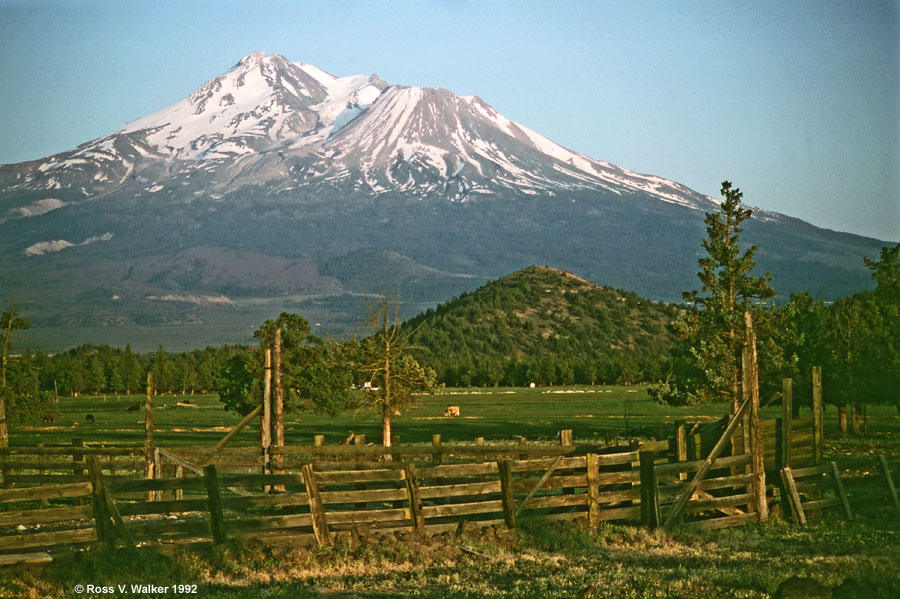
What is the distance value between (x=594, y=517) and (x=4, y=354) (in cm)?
3546

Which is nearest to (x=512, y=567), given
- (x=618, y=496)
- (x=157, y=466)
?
(x=618, y=496)

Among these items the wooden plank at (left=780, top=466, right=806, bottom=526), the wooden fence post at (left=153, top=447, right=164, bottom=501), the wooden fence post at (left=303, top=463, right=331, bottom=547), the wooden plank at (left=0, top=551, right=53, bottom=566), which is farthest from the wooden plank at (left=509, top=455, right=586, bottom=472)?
the wooden fence post at (left=153, top=447, right=164, bottom=501)

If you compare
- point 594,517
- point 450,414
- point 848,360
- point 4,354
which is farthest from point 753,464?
point 450,414

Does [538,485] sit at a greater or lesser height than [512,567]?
greater

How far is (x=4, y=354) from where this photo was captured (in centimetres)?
4512

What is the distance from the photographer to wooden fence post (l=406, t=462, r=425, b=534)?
605 inches

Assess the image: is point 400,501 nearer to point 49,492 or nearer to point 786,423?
point 49,492

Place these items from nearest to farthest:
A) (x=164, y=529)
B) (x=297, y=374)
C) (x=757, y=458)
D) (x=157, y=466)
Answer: (x=164, y=529)
(x=757, y=458)
(x=157, y=466)
(x=297, y=374)

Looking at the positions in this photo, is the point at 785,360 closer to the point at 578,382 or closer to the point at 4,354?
the point at 4,354

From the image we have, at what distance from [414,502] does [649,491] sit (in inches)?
151

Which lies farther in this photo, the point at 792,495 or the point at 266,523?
the point at 792,495

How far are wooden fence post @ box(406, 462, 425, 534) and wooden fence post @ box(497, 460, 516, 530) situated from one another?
1362 millimetres

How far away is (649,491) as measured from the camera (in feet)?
54.6

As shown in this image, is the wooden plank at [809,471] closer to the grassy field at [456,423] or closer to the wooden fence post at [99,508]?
the wooden fence post at [99,508]
